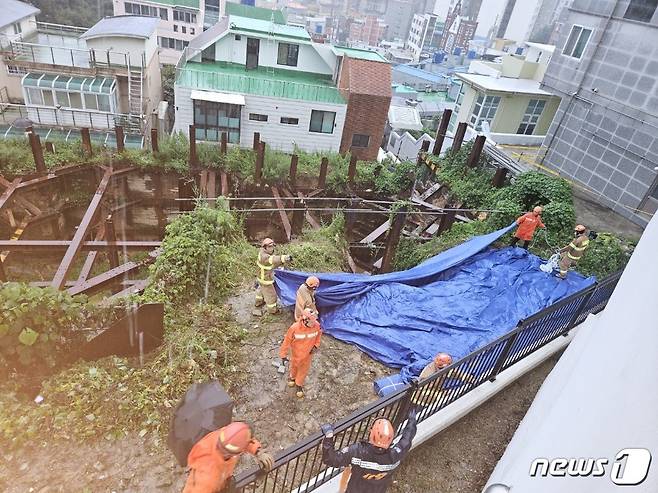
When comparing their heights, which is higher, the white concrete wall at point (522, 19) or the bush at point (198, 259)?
the white concrete wall at point (522, 19)

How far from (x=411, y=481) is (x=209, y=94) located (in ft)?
57.6

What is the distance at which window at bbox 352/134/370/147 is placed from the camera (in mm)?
22125

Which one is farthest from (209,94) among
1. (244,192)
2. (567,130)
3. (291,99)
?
(567,130)

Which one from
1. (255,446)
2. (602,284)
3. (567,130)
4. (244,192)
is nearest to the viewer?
(255,446)

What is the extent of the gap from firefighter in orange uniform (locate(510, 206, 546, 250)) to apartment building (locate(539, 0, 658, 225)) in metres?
5.13

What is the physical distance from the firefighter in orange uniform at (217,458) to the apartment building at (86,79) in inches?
734

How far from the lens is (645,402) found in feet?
8.76

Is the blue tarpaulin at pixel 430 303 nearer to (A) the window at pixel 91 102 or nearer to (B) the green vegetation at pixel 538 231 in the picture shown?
(B) the green vegetation at pixel 538 231

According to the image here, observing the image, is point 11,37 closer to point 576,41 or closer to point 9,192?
point 9,192

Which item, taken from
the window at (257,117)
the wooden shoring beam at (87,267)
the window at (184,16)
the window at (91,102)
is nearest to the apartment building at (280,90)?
the window at (257,117)

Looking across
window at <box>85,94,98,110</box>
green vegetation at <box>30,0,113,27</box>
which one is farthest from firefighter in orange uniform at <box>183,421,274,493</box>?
green vegetation at <box>30,0,113,27</box>

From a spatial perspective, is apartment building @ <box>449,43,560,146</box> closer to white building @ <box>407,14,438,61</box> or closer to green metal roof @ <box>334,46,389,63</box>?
green metal roof @ <box>334,46,389,63</box>

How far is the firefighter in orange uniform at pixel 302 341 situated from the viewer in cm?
518

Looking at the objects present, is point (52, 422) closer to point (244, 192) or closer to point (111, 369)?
point (111, 369)
